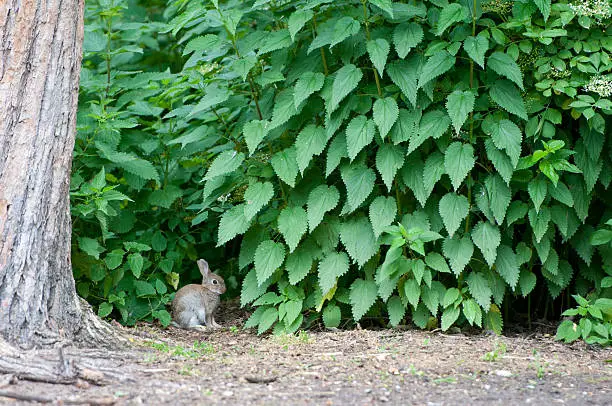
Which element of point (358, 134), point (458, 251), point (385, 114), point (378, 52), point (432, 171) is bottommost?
point (458, 251)

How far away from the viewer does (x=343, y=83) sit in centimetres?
572

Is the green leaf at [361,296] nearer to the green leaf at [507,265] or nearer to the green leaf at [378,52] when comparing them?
the green leaf at [507,265]

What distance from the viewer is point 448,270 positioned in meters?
5.90

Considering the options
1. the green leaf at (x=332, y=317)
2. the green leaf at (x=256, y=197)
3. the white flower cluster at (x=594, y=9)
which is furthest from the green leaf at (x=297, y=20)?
the green leaf at (x=332, y=317)

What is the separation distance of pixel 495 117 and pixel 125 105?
353 centimetres

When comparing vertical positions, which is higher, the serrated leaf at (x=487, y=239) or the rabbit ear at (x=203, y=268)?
the serrated leaf at (x=487, y=239)

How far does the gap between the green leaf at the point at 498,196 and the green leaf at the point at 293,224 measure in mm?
1362

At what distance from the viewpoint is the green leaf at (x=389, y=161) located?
5.76 m

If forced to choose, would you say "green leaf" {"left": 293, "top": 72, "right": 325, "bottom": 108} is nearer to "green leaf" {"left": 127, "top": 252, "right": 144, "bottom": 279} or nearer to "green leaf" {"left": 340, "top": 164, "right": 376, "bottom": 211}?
"green leaf" {"left": 340, "top": 164, "right": 376, "bottom": 211}

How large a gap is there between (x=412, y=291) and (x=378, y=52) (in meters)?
1.75

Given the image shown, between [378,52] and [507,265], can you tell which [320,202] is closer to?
[378,52]

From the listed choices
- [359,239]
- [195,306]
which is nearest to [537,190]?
[359,239]

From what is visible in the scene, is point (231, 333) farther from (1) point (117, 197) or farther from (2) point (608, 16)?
(2) point (608, 16)

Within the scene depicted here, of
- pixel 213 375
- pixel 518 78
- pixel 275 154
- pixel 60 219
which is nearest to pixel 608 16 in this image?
pixel 518 78
